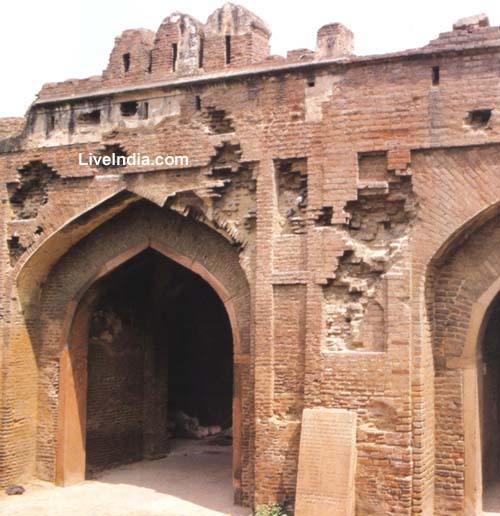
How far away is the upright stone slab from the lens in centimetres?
776

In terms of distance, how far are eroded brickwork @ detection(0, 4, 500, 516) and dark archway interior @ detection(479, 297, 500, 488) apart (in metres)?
0.76

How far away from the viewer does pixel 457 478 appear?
8.08m

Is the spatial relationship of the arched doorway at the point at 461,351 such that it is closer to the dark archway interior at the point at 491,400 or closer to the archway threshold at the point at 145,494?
the dark archway interior at the point at 491,400

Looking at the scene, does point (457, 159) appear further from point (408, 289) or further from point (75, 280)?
point (75, 280)

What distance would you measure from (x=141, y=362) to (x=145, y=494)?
2.59 m

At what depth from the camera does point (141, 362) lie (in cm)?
1208

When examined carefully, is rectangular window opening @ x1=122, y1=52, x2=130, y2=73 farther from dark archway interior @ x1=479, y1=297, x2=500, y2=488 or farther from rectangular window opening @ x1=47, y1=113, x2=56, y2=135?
dark archway interior @ x1=479, y1=297, x2=500, y2=488

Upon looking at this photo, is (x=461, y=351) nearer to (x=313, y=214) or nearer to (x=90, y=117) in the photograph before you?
(x=313, y=214)

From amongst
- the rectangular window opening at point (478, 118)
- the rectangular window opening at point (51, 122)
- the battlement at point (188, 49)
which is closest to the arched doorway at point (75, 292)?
the rectangular window opening at point (51, 122)

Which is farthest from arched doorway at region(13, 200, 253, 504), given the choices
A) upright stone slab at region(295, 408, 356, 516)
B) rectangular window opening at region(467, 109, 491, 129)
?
rectangular window opening at region(467, 109, 491, 129)

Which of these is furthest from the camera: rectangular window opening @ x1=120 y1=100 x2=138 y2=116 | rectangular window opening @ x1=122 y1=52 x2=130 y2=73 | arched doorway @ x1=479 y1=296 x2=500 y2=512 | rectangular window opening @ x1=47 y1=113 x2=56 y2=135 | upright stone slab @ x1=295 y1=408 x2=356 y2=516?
rectangular window opening @ x1=47 y1=113 x2=56 y2=135

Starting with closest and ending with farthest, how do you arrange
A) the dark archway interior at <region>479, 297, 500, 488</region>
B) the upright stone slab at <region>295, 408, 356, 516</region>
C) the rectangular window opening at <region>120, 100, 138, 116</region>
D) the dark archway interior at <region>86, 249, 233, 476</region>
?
the upright stone slab at <region>295, 408, 356, 516</region> → the dark archway interior at <region>479, 297, 500, 488</region> → the rectangular window opening at <region>120, 100, 138, 116</region> → the dark archway interior at <region>86, 249, 233, 476</region>

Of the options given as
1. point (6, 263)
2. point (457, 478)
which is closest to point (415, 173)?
point (457, 478)

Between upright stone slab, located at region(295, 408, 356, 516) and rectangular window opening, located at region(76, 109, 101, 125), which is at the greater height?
rectangular window opening, located at region(76, 109, 101, 125)
